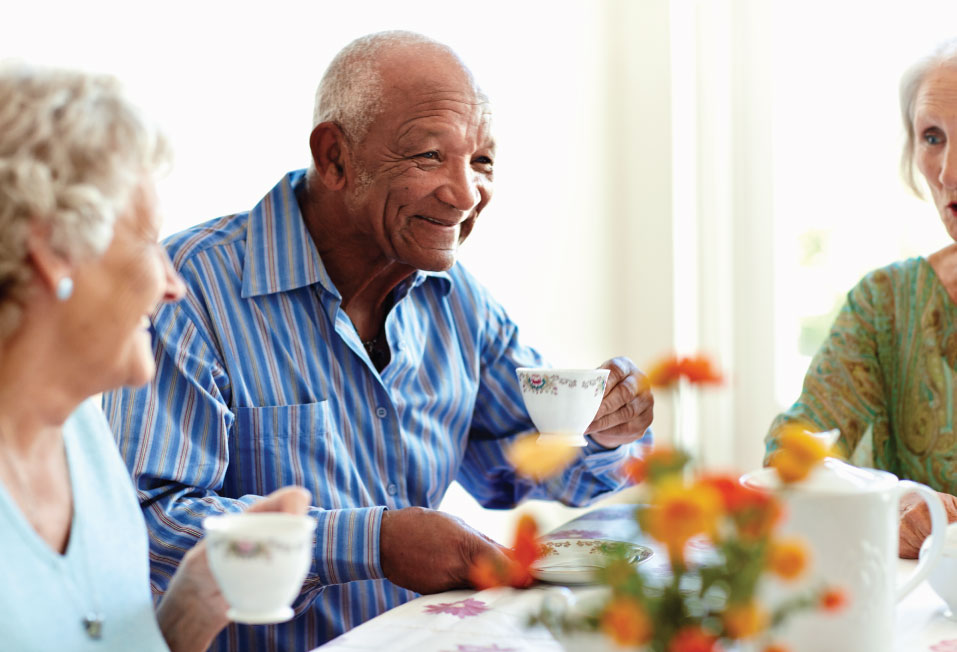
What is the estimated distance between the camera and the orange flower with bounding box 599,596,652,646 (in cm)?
63

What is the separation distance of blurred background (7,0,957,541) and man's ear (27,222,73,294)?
199 centimetres

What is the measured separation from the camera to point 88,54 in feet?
5.50

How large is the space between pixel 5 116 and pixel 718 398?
2.76m

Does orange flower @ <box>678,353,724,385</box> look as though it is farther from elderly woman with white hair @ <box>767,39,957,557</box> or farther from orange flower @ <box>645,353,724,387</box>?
elderly woman with white hair @ <box>767,39,957,557</box>

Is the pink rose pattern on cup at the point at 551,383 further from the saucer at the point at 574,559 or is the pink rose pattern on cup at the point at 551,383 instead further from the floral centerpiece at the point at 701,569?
the floral centerpiece at the point at 701,569

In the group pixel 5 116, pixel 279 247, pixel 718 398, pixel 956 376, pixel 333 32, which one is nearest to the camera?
pixel 5 116

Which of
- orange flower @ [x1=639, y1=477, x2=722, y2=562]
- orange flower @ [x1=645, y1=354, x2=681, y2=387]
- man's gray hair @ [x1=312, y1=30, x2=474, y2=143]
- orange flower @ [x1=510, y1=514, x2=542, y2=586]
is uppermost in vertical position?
man's gray hair @ [x1=312, y1=30, x2=474, y2=143]

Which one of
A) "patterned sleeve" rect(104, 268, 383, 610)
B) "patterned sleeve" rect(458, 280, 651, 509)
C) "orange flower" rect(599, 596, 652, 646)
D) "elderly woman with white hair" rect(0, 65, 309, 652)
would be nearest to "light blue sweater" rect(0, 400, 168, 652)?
"elderly woman with white hair" rect(0, 65, 309, 652)

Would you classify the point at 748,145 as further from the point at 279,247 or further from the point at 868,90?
the point at 279,247

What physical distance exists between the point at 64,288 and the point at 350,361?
802 millimetres

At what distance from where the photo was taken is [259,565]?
80cm

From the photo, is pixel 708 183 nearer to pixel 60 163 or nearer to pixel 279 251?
pixel 279 251

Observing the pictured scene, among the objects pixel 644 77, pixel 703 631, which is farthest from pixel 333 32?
pixel 703 631

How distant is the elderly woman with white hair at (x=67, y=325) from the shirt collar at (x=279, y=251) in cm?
61
